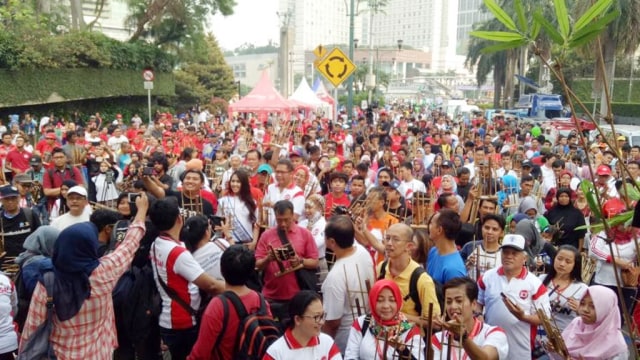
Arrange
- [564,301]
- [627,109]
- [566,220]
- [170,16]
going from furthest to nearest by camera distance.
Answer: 1. [627,109]
2. [170,16]
3. [566,220]
4. [564,301]

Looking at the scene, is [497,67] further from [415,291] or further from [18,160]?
[415,291]

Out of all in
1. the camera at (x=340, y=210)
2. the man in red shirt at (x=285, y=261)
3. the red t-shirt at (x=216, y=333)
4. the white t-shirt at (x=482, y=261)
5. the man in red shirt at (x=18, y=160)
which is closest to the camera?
the red t-shirt at (x=216, y=333)

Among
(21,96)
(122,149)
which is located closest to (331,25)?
(21,96)

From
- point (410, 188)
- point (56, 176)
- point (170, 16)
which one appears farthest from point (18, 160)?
point (170, 16)

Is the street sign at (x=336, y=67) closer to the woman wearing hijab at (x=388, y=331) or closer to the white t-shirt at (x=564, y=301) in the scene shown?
the white t-shirt at (x=564, y=301)

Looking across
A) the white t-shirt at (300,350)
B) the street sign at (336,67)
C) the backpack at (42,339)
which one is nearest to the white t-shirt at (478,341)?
the white t-shirt at (300,350)

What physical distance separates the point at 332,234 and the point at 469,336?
123 centimetres

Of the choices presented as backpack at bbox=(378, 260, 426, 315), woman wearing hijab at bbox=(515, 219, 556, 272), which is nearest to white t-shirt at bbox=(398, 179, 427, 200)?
woman wearing hijab at bbox=(515, 219, 556, 272)

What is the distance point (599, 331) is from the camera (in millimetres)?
3482

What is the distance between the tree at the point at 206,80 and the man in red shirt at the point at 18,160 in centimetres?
3208

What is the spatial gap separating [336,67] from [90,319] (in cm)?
981

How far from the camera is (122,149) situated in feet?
34.2

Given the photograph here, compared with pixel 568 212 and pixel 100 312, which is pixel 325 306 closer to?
pixel 100 312

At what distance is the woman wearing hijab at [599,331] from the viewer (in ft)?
11.4
